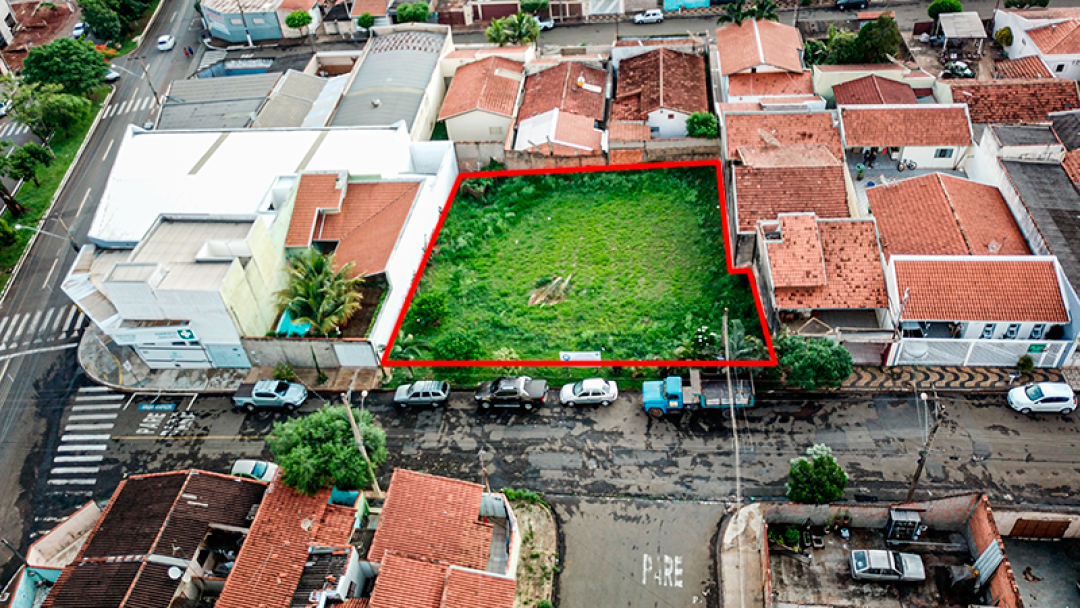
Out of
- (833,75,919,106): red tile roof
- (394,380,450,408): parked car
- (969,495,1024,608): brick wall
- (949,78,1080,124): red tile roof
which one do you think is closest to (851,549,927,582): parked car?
(969,495,1024,608): brick wall

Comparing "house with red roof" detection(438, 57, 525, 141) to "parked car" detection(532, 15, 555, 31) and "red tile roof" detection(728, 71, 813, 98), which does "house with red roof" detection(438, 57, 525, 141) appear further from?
"red tile roof" detection(728, 71, 813, 98)

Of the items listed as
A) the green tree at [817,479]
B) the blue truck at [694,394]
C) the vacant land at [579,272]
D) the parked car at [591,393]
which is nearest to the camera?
the green tree at [817,479]

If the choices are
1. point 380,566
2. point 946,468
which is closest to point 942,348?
point 946,468

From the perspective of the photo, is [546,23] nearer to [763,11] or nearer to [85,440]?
[763,11]

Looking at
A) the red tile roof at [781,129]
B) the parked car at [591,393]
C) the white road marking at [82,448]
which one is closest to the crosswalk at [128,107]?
the white road marking at [82,448]

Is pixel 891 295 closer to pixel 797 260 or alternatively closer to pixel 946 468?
pixel 797 260

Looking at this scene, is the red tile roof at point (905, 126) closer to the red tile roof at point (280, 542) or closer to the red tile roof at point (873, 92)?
the red tile roof at point (873, 92)
